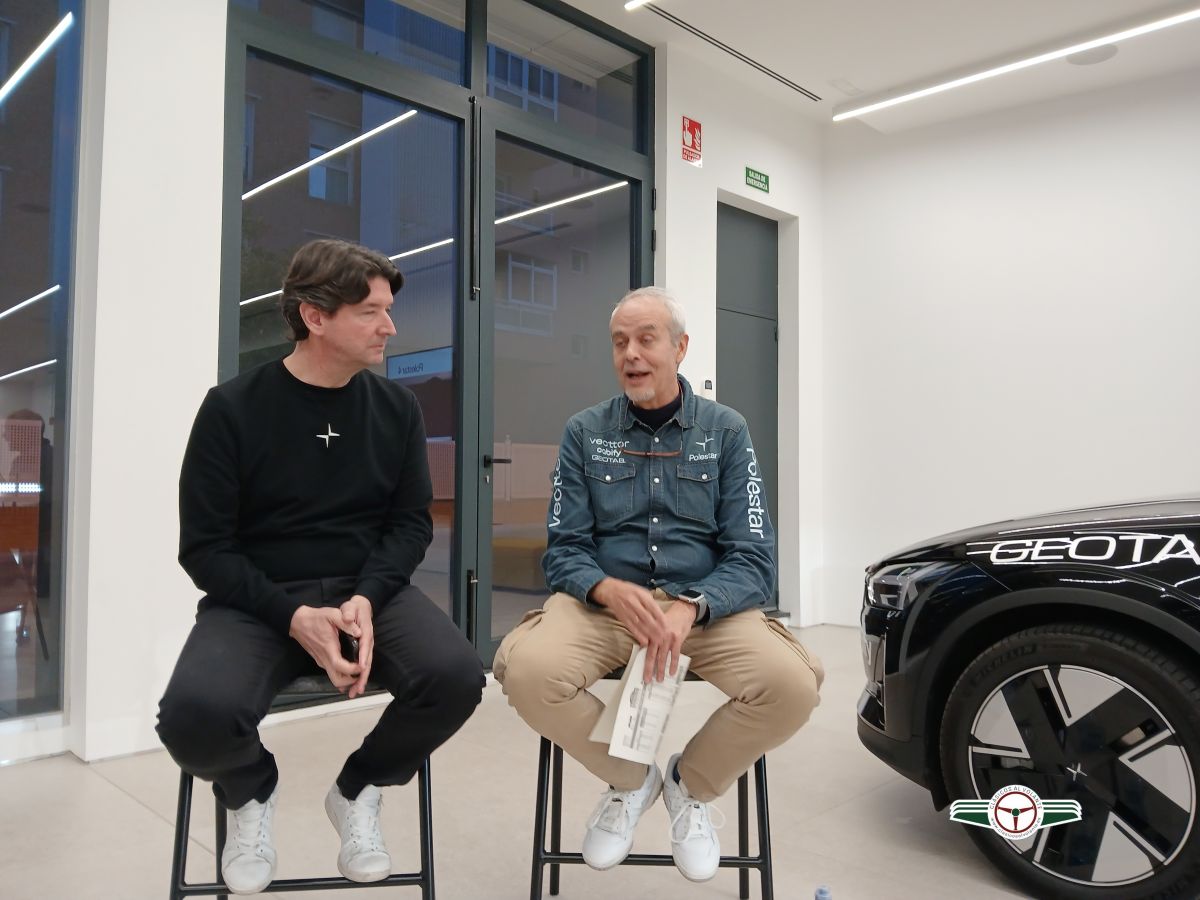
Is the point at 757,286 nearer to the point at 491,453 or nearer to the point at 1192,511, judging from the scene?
the point at 491,453

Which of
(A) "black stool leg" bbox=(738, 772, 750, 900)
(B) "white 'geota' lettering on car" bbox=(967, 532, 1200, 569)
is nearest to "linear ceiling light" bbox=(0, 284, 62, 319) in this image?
(A) "black stool leg" bbox=(738, 772, 750, 900)

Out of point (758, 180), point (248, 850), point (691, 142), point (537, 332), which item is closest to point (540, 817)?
point (248, 850)

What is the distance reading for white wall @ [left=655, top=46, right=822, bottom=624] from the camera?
16.1ft

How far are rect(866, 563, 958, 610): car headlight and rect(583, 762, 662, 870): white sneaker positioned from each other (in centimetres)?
73

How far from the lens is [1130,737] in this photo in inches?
68.5

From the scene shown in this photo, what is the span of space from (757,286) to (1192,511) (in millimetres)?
4106

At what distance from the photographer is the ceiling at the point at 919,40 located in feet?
13.9

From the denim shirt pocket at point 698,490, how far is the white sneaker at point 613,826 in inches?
21.1

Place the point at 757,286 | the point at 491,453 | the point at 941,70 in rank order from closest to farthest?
the point at 491,453, the point at 941,70, the point at 757,286

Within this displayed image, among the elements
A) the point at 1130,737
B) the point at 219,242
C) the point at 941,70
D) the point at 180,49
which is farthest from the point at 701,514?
the point at 941,70

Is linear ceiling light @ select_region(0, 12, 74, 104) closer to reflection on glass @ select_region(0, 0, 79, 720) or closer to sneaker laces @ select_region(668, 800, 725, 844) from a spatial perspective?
reflection on glass @ select_region(0, 0, 79, 720)

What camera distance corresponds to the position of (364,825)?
5.42ft

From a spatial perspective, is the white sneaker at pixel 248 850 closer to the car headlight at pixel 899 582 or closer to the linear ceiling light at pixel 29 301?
the car headlight at pixel 899 582

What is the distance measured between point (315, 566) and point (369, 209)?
7.78ft
